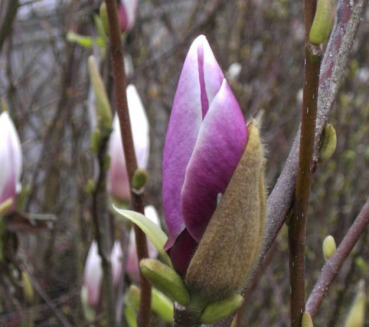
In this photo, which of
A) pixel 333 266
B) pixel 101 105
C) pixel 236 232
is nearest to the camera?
pixel 236 232

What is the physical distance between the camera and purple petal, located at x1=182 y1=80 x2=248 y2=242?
0.35 meters

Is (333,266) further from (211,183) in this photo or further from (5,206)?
(5,206)

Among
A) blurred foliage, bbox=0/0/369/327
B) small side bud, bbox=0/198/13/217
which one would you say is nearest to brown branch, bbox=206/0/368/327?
small side bud, bbox=0/198/13/217

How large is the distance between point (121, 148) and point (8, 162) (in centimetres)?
17

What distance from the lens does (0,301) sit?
1.70m

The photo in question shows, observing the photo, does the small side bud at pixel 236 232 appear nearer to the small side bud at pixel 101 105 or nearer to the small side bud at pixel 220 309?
the small side bud at pixel 220 309

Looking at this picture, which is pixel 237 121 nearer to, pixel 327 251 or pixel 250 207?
pixel 250 207

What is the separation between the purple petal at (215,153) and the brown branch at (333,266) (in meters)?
0.19

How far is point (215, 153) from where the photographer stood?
346mm

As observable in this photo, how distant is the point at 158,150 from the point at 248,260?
231cm

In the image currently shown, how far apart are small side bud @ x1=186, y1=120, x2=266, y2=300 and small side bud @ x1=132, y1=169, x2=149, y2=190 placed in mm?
191

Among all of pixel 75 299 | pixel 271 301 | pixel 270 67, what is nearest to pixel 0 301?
pixel 75 299

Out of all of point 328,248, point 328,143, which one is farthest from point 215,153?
point 328,248

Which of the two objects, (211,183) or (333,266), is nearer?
(211,183)
